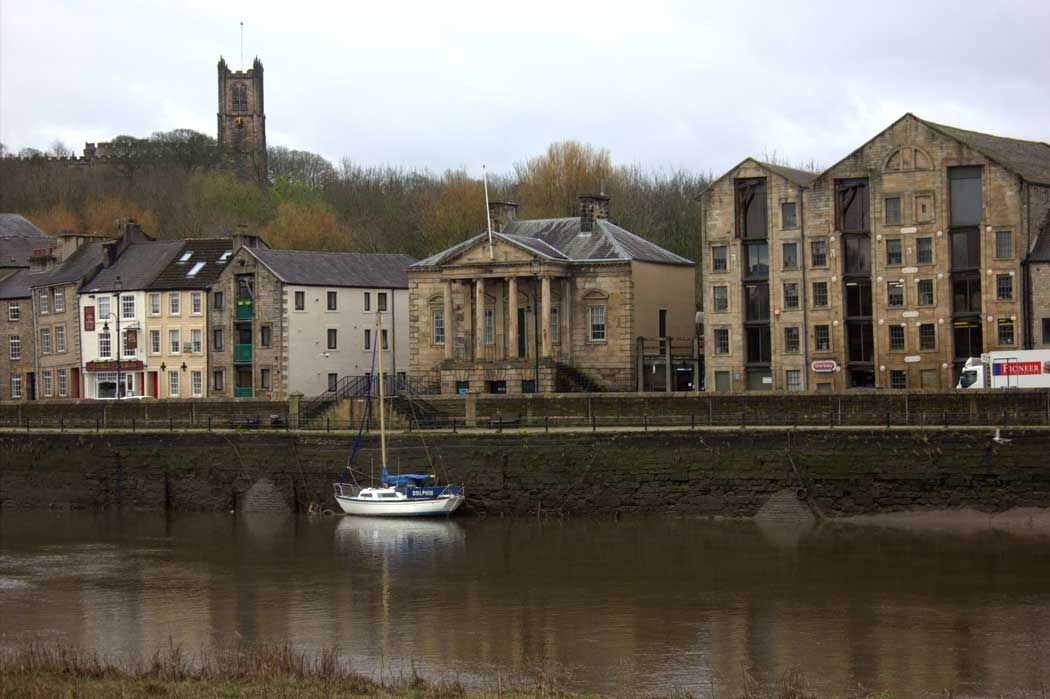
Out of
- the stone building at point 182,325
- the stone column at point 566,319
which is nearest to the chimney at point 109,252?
the stone building at point 182,325

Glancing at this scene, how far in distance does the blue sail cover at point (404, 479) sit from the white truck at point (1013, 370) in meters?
18.1

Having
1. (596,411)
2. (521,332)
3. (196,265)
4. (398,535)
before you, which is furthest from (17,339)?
(398,535)

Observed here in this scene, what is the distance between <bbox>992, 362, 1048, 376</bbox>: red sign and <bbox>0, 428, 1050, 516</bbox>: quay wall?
778 cm

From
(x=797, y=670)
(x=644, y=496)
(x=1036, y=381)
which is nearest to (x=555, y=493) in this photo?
(x=644, y=496)

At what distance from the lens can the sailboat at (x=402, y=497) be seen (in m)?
49.0

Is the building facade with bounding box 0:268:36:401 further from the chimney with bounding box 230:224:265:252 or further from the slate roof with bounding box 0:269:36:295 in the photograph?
the chimney with bounding box 230:224:265:252

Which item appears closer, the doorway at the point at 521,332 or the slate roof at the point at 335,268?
the doorway at the point at 521,332

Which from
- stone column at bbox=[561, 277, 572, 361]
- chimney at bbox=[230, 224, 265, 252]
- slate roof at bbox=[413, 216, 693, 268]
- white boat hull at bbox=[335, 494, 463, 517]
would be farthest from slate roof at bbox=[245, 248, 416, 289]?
white boat hull at bbox=[335, 494, 463, 517]

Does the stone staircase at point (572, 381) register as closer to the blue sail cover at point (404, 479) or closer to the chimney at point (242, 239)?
the blue sail cover at point (404, 479)

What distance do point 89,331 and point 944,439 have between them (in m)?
43.5

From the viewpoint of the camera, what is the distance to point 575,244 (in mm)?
66750

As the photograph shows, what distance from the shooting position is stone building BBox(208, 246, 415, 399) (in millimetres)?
68562

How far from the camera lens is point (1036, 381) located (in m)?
50.2

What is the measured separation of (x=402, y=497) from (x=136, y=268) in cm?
2971
